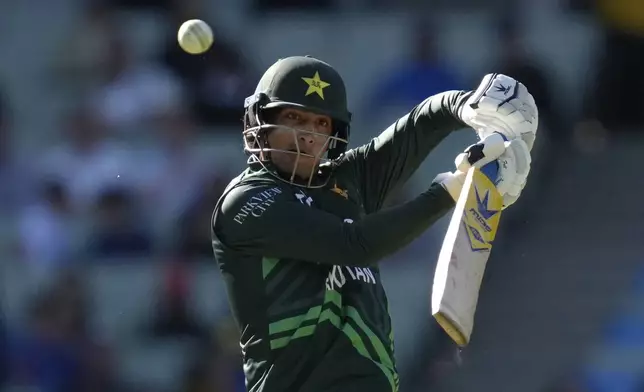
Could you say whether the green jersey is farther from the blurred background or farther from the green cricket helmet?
the blurred background

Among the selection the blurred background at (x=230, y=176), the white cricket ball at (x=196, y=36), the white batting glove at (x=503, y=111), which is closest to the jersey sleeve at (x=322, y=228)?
the white batting glove at (x=503, y=111)

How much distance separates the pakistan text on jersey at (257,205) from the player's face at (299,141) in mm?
119

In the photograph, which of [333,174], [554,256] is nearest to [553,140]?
[554,256]

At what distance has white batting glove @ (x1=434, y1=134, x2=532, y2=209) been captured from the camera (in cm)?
367

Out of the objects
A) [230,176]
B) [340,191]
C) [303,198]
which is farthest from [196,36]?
[230,176]

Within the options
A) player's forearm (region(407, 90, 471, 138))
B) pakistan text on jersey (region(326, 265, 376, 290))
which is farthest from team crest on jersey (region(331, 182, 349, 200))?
player's forearm (region(407, 90, 471, 138))

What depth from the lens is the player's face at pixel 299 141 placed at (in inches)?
150

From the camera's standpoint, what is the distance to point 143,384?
7.61 meters

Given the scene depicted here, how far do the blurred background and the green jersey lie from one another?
347 centimetres

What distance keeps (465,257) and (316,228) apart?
16.0 inches

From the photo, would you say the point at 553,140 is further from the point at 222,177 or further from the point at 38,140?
the point at 38,140

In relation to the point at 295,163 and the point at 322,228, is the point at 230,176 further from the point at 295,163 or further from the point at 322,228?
→ the point at 322,228

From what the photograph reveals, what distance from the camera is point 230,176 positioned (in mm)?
7684

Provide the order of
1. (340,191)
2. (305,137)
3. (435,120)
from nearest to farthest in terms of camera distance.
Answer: (305,137), (340,191), (435,120)
